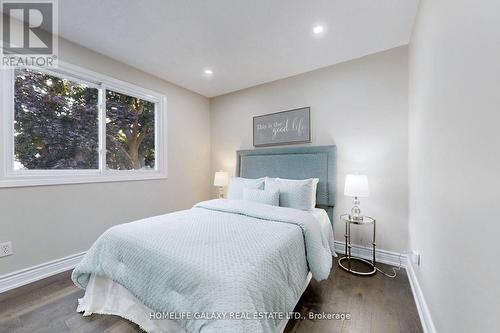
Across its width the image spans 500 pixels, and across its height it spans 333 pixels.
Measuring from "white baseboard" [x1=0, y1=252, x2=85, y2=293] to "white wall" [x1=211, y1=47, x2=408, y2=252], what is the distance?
3.21 meters

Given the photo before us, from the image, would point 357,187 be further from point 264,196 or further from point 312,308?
point 312,308

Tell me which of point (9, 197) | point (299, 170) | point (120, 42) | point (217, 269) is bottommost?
point (217, 269)

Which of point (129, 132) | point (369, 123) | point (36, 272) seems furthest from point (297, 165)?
point (36, 272)

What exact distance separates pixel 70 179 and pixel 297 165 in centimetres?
275

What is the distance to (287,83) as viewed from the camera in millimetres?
3160

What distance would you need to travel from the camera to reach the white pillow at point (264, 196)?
247cm

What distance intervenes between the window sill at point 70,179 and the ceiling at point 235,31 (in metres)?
1.51

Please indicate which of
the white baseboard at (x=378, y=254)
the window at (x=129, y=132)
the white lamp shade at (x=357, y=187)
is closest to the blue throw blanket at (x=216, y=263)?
the white lamp shade at (x=357, y=187)

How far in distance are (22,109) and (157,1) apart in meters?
1.71

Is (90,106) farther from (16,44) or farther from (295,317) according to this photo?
(295,317)

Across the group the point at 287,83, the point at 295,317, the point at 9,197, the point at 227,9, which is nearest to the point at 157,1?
the point at 227,9

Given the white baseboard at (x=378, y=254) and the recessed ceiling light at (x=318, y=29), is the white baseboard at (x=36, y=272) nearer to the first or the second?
the white baseboard at (x=378, y=254)

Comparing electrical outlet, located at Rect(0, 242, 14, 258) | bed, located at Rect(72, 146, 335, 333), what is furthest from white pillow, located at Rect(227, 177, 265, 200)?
electrical outlet, located at Rect(0, 242, 14, 258)

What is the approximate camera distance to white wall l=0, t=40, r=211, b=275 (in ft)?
6.54
